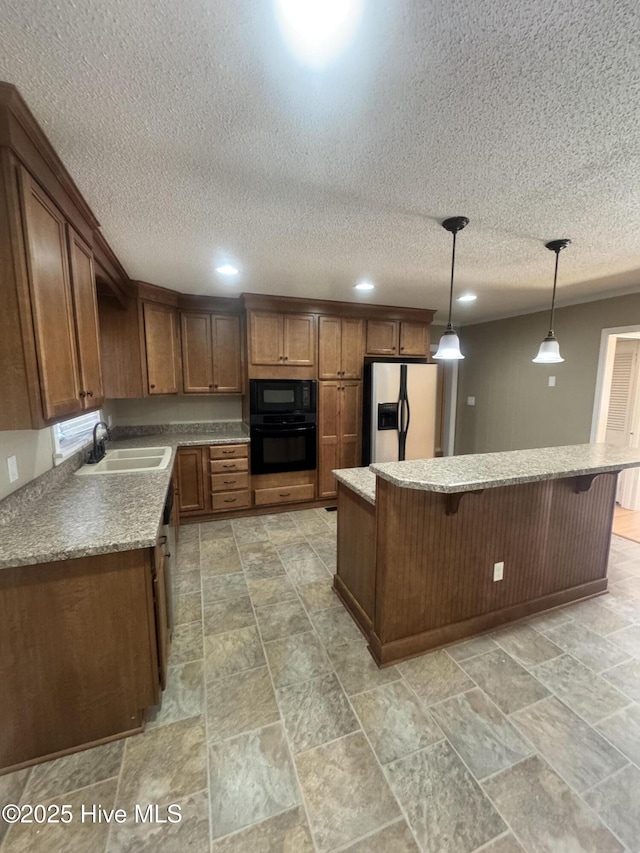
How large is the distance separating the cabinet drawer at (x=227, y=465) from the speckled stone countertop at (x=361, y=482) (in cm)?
169

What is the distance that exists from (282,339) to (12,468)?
104 inches

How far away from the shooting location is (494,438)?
16.3 feet

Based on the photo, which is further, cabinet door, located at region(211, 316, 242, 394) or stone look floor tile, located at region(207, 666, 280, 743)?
cabinet door, located at region(211, 316, 242, 394)

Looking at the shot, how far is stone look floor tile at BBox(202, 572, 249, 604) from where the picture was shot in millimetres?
2490

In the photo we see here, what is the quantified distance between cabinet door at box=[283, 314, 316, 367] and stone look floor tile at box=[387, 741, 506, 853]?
3275 mm

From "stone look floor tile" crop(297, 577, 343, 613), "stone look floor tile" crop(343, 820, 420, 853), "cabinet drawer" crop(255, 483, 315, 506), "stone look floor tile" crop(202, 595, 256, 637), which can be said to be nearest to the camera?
"stone look floor tile" crop(343, 820, 420, 853)

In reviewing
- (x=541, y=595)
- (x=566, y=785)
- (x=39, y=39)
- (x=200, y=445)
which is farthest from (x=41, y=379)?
(x=541, y=595)

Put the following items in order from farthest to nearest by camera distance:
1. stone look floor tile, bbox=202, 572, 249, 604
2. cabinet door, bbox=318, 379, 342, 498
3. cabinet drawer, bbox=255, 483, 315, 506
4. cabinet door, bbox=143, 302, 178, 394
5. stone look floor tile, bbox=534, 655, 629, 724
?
1. cabinet door, bbox=318, 379, 342, 498
2. cabinet drawer, bbox=255, 483, 315, 506
3. cabinet door, bbox=143, 302, 178, 394
4. stone look floor tile, bbox=202, 572, 249, 604
5. stone look floor tile, bbox=534, 655, 629, 724

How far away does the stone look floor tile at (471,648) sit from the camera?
6.43ft

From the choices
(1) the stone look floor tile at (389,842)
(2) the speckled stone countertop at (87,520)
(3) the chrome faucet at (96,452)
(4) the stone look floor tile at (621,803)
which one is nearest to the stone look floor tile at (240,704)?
(1) the stone look floor tile at (389,842)

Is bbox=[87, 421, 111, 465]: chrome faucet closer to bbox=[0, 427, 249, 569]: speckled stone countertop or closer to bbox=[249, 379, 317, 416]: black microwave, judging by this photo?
bbox=[0, 427, 249, 569]: speckled stone countertop

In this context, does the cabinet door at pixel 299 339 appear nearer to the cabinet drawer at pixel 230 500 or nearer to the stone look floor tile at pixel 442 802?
the cabinet drawer at pixel 230 500

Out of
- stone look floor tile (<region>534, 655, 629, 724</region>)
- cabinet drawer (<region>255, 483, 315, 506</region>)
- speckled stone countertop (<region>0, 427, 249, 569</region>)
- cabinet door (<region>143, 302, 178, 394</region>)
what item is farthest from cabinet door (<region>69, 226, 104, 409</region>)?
stone look floor tile (<region>534, 655, 629, 724</region>)

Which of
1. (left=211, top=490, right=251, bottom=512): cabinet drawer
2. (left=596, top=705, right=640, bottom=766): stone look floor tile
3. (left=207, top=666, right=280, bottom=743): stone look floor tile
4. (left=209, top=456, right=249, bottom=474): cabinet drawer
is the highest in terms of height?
(left=209, top=456, right=249, bottom=474): cabinet drawer
